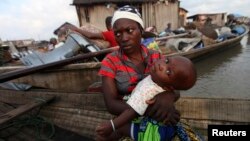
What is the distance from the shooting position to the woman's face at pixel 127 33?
164 centimetres

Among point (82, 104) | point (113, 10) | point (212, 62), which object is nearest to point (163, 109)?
point (82, 104)

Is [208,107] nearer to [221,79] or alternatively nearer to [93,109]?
[93,109]

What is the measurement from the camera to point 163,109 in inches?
56.4

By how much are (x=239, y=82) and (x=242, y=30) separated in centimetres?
1077

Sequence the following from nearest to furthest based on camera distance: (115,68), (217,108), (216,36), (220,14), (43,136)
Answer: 1. (115,68)
2. (217,108)
3. (43,136)
4. (216,36)
5. (220,14)

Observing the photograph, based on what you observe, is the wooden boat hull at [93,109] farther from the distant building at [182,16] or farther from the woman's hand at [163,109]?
the distant building at [182,16]

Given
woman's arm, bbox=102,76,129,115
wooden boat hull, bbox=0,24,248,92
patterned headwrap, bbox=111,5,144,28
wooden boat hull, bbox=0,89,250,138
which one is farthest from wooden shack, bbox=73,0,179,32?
woman's arm, bbox=102,76,129,115

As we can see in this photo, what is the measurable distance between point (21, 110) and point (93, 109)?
0.76 metres

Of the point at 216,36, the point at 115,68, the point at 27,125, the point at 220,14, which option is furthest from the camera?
the point at 220,14

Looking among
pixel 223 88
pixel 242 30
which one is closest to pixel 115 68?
pixel 223 88

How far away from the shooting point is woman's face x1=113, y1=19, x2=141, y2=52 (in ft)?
5.40

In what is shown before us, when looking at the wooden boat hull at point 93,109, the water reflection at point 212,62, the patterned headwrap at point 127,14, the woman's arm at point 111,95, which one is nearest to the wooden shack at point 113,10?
the water reflection at point 212,62

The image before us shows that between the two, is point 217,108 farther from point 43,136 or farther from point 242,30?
point 242,30

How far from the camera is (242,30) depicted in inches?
652
